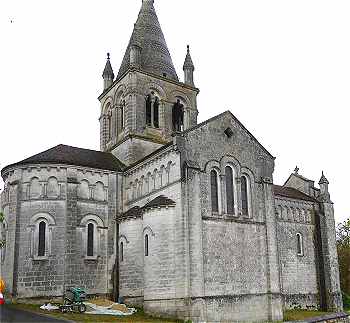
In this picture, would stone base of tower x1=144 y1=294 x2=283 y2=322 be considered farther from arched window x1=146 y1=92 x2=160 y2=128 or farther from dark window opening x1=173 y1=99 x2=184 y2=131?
dark window opening x1=173 y1=99 x2=184 y2=131

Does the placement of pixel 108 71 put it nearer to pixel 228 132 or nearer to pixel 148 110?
pixel 148 110

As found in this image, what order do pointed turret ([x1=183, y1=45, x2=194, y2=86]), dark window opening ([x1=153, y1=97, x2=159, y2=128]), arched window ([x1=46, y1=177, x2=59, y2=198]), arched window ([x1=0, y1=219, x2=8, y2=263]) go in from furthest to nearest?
pointed turret ([x1=183, y1=45, x2=194, y2=86]) → dark window opening ([x1=153, y1=97, x2=159, y2=128]) → arched window ([x1=46, y1=177, x2=59, y2=198]) → arched window ([x1=0, y1=219, x2=8, y2=263])

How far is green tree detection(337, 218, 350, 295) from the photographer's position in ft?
186

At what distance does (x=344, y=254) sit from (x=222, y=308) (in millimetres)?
33780

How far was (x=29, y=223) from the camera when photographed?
Answer: 34.9 metres

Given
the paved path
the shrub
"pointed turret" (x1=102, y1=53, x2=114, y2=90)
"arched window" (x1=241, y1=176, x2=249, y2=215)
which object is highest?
"pointed turret" (x1=102, y1=53, x2=114, y2=90)

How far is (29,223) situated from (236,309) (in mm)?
16064

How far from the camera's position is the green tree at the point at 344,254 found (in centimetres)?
5677

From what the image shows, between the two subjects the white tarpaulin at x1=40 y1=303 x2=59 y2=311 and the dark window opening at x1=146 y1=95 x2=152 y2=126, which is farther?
the dark window opening at x1=146 y1=95 x2=152 y2=126

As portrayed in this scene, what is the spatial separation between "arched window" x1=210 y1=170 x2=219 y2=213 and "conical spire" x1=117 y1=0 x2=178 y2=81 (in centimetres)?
1587

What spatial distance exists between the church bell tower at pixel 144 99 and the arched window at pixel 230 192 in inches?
399

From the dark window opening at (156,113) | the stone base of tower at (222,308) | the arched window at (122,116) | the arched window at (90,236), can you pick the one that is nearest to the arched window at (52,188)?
the arched window at (90,236)

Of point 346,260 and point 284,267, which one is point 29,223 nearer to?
point 284,267

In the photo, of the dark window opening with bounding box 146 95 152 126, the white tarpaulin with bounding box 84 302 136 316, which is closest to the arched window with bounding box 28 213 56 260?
the white tarpaulin with bounding box 84 302 136 316
